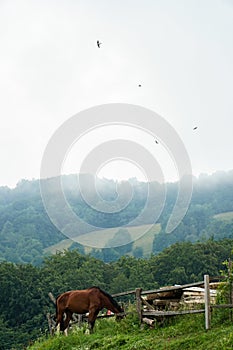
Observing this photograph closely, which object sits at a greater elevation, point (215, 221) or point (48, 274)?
point (215, 221)

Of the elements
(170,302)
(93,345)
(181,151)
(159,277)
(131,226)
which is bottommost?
(93,345)

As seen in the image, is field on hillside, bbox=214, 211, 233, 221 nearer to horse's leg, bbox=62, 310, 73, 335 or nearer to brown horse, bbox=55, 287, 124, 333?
horse's leg, bbox=62, 310, 73, 335

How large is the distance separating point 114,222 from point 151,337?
123492mm

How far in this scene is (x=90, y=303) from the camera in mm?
14406

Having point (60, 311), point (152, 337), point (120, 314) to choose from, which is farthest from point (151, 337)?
point (60, 311)

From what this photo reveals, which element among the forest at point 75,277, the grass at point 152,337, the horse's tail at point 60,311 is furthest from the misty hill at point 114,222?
the grass at point 152,337

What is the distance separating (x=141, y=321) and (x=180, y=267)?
49.1m

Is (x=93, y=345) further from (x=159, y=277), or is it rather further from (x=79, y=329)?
(x=159, y=277)

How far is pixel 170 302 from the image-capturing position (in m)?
13.4

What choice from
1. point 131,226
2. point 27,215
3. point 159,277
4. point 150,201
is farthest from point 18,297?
point 27,215

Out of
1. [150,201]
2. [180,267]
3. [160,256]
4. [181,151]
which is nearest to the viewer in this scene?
[181,151]

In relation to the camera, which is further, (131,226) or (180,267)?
(131,226)

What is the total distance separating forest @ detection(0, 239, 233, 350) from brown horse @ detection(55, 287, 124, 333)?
3656 cm

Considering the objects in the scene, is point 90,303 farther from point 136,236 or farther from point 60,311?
point 136,236
